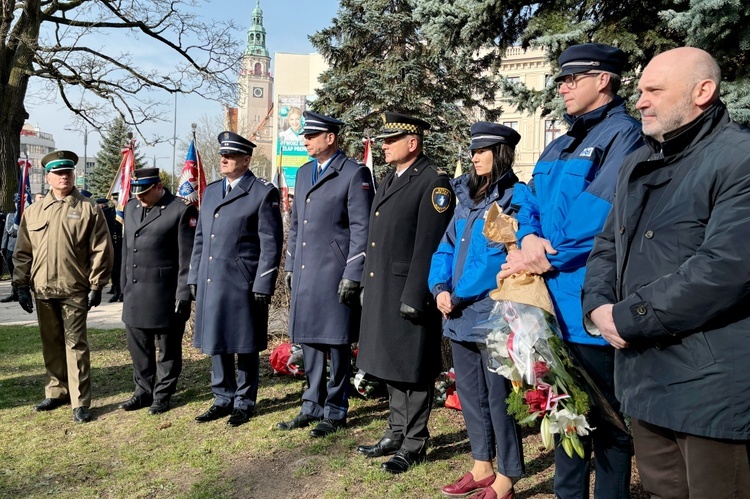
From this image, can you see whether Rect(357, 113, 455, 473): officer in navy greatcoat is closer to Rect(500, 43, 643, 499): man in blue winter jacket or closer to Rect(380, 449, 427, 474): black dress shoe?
Rect(380, 449, 427, 474): black dress shoe

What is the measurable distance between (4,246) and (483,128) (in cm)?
1470

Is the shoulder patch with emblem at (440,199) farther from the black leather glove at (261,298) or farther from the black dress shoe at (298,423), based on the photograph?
the black dress shoe at (298,423)

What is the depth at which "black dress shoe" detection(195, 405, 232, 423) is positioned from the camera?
18.4 feet

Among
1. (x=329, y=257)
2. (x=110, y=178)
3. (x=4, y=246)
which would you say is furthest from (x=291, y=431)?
(x=110, y=178)

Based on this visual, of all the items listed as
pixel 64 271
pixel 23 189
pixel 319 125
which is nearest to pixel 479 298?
pixel 319 125

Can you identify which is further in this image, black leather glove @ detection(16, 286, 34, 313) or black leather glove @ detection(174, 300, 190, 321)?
black leather glove @ detection(16, 286, 34, 313)

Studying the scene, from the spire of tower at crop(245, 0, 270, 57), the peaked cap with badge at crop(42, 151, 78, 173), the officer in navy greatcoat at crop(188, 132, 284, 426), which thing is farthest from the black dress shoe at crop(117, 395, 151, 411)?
the spire of tower at crop(245, 0, 270, 57)

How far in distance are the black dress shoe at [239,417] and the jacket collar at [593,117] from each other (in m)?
3.68

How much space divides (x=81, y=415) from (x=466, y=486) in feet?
11.5

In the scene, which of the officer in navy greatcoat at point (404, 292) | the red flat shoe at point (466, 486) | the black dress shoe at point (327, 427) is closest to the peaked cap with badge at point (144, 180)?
the officer in navy greatcoat at point (404, 292)

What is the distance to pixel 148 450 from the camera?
4949 millimetres

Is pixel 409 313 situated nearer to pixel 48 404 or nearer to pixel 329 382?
pixel 329 382

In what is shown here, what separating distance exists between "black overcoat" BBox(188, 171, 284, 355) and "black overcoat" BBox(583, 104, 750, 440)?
3525mm

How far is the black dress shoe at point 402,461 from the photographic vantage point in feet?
14.2
